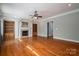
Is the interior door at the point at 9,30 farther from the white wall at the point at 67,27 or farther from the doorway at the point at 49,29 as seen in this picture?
the white wall at the point at 67,27

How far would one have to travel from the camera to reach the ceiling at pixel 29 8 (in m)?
2.47

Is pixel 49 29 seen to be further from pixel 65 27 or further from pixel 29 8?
pixel 29 8

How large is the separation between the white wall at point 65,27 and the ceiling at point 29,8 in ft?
0.86

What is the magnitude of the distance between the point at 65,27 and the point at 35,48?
2.90 feet

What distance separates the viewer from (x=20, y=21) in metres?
2.63

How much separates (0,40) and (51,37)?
1.19 m

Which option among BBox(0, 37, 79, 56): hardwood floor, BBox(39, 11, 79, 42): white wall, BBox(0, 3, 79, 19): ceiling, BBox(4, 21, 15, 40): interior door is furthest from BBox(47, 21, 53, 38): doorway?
BBox(4, 21, 15, 40): interior door

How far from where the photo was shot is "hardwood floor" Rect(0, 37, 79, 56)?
250 cm

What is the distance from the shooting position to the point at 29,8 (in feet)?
8.27

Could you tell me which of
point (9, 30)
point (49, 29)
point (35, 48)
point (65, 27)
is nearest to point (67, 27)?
point (65, 27)

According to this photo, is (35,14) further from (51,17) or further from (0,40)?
(0,40)

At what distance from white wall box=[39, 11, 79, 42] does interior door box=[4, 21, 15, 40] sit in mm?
663

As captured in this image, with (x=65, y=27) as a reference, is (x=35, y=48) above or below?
below

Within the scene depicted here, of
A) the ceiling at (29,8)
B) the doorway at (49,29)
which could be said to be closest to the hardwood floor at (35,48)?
the doorway at (49,29)
